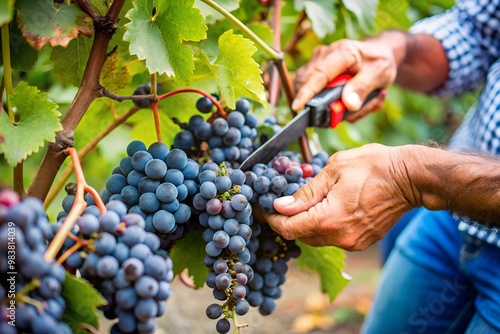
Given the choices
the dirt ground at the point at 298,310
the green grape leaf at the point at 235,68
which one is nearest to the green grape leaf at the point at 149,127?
the green grape leaf at the point at 235,68

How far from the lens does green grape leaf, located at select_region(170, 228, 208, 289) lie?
3.21 ft

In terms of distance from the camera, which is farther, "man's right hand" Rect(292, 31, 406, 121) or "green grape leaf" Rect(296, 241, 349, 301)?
"man's right hand" Rect(292, 31, 406, 121)

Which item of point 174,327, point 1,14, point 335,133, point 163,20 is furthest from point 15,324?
point 174,327

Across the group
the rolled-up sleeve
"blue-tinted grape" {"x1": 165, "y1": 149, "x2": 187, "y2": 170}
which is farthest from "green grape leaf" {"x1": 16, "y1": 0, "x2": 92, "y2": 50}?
the rolled-up sleeve

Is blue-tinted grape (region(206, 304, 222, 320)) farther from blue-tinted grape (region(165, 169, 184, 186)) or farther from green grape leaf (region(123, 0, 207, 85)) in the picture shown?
green grape leaf (region(123, 0, 207, 85))

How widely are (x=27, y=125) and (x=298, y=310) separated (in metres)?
2.81

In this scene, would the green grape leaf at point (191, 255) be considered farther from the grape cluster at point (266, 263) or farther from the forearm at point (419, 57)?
the forearm at point (419, 57)

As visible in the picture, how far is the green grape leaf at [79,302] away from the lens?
0.62 meters

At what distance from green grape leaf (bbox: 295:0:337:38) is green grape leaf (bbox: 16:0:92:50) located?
0.70 meters

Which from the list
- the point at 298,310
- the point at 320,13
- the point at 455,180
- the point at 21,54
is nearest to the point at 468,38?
the point at 320,13

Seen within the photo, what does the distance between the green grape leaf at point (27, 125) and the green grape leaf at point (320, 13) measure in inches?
30.3

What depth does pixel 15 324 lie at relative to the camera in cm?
56

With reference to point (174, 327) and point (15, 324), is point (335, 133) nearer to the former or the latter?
point (15, 324)

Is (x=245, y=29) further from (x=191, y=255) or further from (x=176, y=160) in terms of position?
(x=191, y=255)
